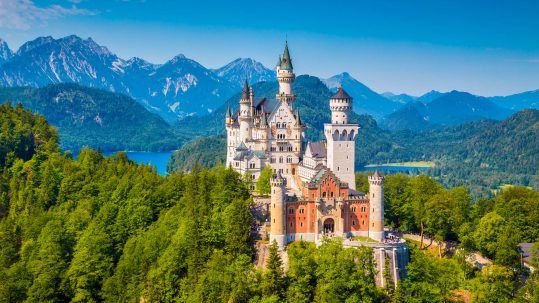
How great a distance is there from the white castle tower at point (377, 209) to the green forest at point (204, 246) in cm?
475

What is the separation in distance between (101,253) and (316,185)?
3083cm

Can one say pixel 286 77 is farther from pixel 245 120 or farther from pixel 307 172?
pixel 307 172

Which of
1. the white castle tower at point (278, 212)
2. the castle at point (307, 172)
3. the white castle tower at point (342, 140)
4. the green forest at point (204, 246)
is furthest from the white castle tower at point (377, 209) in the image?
the white castle tower at point (342, 140)

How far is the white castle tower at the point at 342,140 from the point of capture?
8600cm

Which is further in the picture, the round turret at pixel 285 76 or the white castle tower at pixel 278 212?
the round turret at pixel 285 76

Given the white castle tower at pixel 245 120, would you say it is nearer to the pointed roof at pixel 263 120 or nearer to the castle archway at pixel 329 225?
the pointed roof at pixel 263 120

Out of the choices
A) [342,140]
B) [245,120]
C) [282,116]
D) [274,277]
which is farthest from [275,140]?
[274,277]

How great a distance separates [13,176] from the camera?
110 metres

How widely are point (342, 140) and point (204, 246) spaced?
26.2m

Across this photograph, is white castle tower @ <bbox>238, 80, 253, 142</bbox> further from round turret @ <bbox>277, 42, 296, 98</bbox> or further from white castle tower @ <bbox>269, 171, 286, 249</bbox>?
white castle tower @ <bbox>269, 171, 286, 249</bbox>

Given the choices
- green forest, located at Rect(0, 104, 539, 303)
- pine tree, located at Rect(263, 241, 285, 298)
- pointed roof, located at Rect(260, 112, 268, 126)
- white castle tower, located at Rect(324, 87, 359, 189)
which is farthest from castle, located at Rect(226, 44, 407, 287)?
pine tree, located at Rect(263, 241, 285, 298)

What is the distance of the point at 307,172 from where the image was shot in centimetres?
9325

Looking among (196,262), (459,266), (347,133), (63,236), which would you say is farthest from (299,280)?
(63,236)

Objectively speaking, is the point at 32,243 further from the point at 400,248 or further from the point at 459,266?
the point at 459,266
